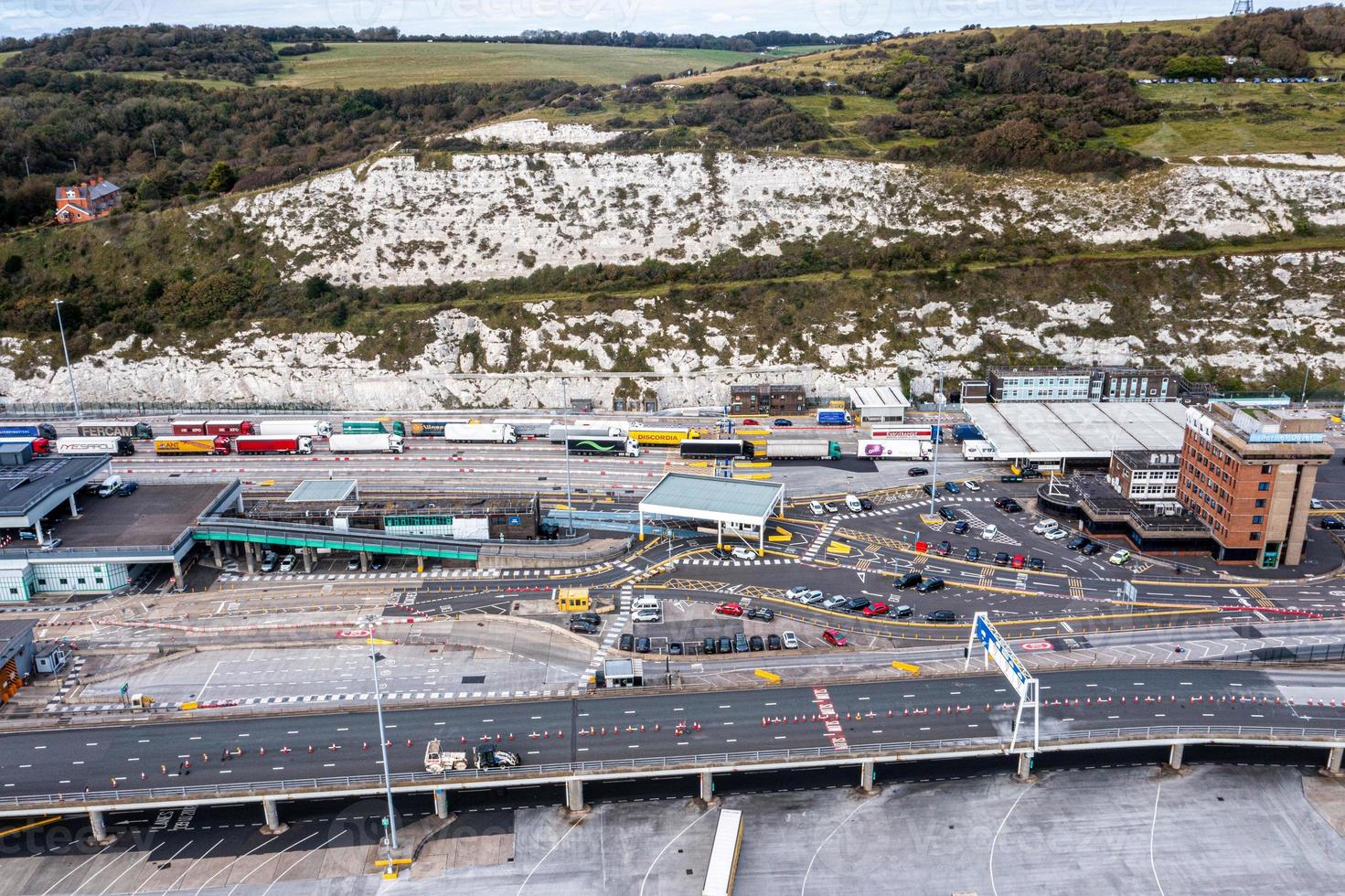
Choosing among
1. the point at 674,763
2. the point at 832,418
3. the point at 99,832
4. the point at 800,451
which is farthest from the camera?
the point at 832,418

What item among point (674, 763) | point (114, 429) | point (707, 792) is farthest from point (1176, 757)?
point (114, 429)

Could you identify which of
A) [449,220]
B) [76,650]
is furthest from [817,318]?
[76,650]

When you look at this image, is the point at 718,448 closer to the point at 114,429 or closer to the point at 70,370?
Result: the point at 114,429

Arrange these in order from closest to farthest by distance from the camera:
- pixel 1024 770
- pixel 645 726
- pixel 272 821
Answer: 1. pixel 272 821
2. pixel 1024 770
3. pixel 645 726

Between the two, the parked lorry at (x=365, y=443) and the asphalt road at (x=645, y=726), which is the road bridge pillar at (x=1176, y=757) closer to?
the asphalt road at (x=645, y=726)

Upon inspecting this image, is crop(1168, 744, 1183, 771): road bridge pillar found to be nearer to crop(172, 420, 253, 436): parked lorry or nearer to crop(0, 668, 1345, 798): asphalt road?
crop(0, 668, 1345, 798): asphalt road

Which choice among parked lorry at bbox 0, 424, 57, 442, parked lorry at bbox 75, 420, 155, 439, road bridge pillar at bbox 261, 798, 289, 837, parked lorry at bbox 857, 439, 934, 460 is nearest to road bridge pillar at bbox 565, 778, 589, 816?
road bridge pillar at bbox 261, 798, 289, 837

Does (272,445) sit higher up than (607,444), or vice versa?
(607,444)
